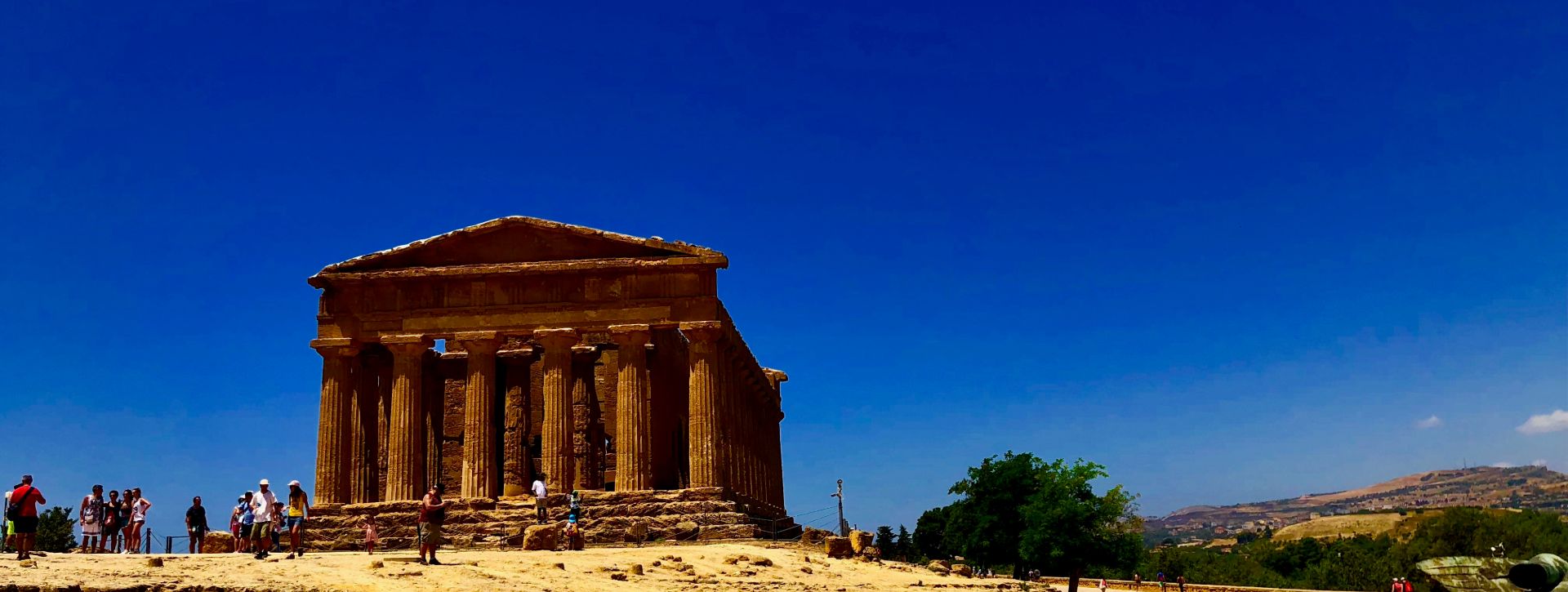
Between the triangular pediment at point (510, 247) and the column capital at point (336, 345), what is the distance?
1981 mm

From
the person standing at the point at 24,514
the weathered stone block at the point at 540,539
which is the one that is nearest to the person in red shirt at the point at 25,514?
the person standing at the point at 24,514

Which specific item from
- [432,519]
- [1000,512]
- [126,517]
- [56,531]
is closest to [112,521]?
[126,517]

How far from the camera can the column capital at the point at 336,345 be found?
114 ft

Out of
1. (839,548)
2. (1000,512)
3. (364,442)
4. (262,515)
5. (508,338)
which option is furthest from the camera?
(1000,512)

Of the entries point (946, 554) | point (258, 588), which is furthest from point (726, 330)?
point (946, 554)

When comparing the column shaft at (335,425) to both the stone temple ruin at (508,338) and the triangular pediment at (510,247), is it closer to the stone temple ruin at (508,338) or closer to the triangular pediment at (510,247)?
the stone temple ruin at (508,338)

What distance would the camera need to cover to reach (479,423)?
34.6m

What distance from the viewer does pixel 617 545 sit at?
30.5 meters

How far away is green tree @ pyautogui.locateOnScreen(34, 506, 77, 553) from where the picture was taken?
51594mm

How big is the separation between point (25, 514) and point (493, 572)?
25.3ft

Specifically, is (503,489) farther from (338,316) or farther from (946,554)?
(946,554)

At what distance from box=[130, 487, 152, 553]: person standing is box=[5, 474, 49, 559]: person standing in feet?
16.5

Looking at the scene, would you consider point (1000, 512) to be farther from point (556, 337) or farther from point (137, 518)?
point (137, 518)

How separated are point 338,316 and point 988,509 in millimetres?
41114
